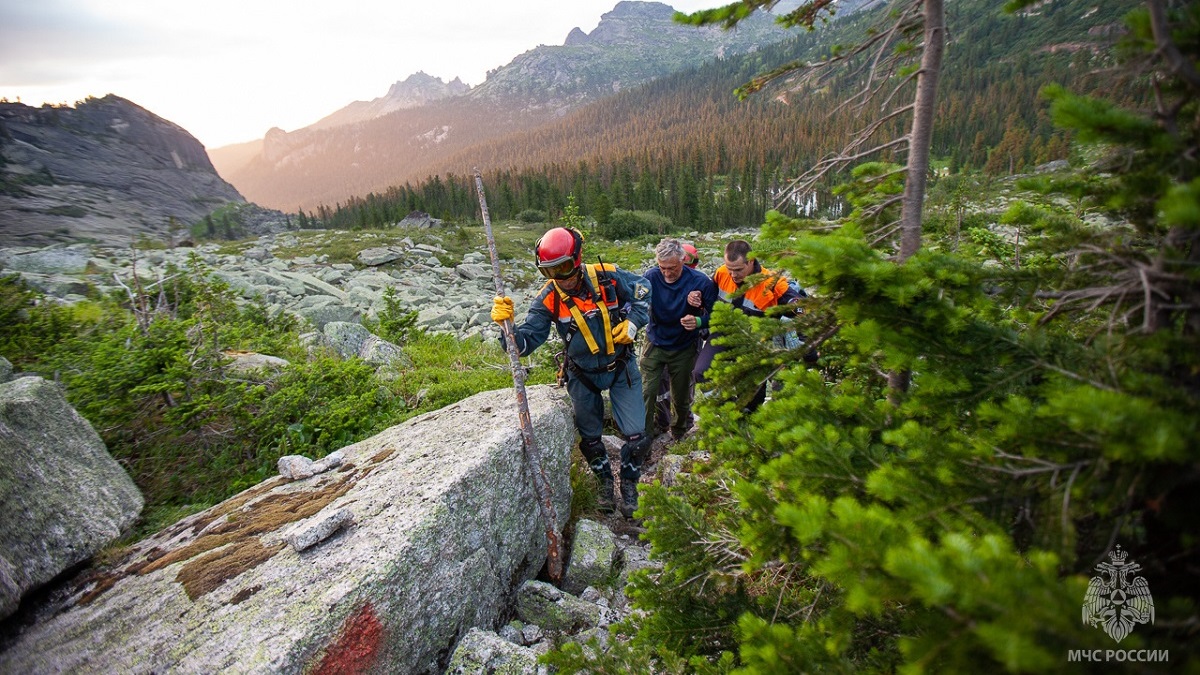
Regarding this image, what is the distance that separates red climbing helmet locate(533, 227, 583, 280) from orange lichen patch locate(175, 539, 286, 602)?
3.06 m

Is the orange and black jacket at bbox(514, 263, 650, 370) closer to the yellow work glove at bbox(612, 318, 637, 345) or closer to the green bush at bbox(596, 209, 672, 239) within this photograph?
the yellow work glove at bbox(612, 318, 637, 345)

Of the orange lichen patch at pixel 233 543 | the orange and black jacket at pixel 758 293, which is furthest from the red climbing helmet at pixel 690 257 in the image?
the orange lichen patch at pixel 233 543

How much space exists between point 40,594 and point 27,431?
1.25 metres

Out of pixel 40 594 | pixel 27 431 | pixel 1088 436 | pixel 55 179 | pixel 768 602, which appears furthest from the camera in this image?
pixel 55 179

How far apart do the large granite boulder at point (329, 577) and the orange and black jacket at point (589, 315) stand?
103 cm

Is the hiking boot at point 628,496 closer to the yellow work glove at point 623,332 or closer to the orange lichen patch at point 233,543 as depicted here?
the yellow work glove at point 623,332

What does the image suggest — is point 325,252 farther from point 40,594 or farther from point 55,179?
point 55,179

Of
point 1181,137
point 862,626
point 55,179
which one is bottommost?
point 862,626

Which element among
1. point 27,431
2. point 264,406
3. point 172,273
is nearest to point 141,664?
point 27,431

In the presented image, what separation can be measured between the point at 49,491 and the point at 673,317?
5.75 metres

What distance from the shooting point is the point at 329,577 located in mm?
2930

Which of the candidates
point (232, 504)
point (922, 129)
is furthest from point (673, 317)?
point (232, 504)

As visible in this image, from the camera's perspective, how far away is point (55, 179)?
253 ft

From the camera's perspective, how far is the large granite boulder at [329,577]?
265 centimetres
